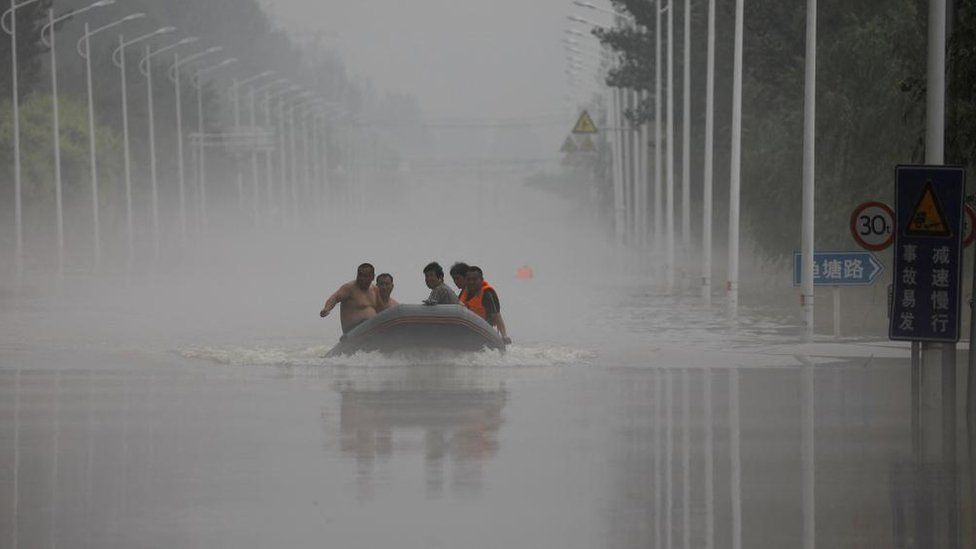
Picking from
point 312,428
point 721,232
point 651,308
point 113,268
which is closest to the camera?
point 312,428

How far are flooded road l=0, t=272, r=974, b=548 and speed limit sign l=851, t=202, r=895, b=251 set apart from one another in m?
1.63

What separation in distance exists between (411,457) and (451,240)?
488ft

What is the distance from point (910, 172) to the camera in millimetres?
22344

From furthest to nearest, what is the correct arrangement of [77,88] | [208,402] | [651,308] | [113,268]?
[77,88] < [113,268] < [651,308] < [208,402]

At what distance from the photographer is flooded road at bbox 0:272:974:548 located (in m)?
14.3

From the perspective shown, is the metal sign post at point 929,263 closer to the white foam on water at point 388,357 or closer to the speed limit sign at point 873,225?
the speed limit sign at point 873,225

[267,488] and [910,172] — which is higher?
[910,172]

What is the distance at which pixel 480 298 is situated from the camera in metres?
31.7

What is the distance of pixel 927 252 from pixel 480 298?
9977mm

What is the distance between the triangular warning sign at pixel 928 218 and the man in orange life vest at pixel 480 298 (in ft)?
31.7

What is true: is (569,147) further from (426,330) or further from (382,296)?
(426,330)

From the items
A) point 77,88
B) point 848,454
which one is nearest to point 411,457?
point 848,454

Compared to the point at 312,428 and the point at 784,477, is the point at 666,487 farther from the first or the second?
the point at 312,428

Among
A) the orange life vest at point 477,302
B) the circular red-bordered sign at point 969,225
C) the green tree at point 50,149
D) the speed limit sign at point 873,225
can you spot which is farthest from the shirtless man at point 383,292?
the green tree at point 50,149
